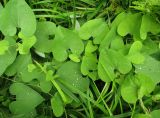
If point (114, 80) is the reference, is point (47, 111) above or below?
below

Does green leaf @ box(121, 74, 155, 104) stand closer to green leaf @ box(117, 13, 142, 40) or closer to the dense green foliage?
the dense green foliage

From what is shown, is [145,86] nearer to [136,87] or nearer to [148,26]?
[136,87]

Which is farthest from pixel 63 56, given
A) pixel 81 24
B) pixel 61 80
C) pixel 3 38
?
pixel 3 38

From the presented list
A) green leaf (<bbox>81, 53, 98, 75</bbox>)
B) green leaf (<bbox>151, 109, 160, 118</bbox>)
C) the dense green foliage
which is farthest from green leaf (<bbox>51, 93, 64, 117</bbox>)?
green leaf (<bbox>151, 109, 160, 118</bbox>)

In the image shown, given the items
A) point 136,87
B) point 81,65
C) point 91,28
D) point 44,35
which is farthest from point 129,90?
point 44,35

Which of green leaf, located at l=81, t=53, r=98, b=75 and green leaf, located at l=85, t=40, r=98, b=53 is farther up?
green leaf, located at l=85, t=40, r=98, b=53

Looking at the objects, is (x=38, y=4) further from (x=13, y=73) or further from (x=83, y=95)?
(x=83, y=95)
